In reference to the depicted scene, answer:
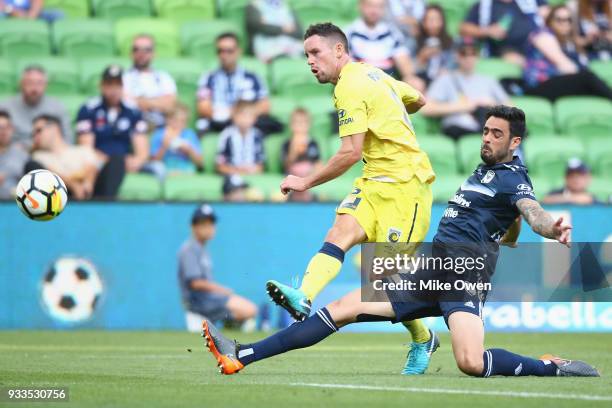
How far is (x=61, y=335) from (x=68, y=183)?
214 centimetres

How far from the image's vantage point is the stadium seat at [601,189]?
15.9 meters

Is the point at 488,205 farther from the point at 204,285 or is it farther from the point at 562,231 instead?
the point at 204,285

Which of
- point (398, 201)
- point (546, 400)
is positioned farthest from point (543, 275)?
point (546, 400)

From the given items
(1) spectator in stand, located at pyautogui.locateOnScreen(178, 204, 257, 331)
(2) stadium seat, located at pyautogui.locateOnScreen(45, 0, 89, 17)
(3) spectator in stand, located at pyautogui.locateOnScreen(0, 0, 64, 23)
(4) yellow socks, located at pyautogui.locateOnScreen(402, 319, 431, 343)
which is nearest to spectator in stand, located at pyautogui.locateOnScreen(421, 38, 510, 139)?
(1) spectator in stand, located at pyautogui.locateOnScreen(178, 204, 257, 331)

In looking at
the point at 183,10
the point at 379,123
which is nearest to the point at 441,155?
the point at 183,10

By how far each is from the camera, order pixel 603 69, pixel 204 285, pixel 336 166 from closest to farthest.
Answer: pixel 336 166 < pixel 204 285 < pixel 603 69

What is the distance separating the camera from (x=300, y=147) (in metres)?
15.8

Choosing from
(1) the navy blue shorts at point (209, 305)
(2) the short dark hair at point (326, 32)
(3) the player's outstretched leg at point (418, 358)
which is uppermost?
(2) the short dark hair at point (326, 32)

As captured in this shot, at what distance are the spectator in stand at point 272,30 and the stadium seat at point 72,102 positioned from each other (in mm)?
2711

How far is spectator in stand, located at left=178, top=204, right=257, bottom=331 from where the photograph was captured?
14648 millimetres

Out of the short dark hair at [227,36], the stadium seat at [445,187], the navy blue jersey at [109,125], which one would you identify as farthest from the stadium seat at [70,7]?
the stadium seat at [445,187]

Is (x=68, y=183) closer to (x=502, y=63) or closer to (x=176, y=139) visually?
(x=176, y=139)

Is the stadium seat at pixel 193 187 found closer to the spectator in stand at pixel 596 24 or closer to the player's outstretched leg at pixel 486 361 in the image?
the spectator in stand at pixel 596 24

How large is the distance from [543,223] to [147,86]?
32.3ft
